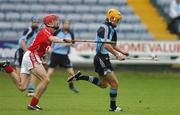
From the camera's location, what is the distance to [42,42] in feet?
54.1

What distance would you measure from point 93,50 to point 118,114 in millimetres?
14440

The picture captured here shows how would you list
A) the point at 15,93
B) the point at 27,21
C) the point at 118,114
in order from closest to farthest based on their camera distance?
the point at 118,114 < the point at 15,93 < the point at 27,21

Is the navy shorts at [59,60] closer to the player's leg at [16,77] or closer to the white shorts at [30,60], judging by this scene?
the player's leg at [16,77]

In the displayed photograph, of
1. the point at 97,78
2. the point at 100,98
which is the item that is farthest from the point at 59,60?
the point at 97,78

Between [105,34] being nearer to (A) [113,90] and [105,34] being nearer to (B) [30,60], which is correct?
(A) [113,90]

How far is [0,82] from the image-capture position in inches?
1033

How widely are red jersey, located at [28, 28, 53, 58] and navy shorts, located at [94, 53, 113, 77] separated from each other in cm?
127

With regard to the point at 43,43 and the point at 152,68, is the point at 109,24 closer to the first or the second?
the point at 43,43

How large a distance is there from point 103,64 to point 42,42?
59.9 inches

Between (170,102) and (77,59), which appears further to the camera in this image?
(77,59)

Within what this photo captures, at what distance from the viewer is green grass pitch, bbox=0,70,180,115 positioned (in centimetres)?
1647

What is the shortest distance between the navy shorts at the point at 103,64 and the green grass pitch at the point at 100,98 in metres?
0.90

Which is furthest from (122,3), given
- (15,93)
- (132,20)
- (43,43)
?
(43,43)

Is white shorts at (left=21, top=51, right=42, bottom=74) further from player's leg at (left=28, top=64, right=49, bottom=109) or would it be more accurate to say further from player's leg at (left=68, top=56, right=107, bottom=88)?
player's leg at (left=68, top=56, right=107, bottom=88)
